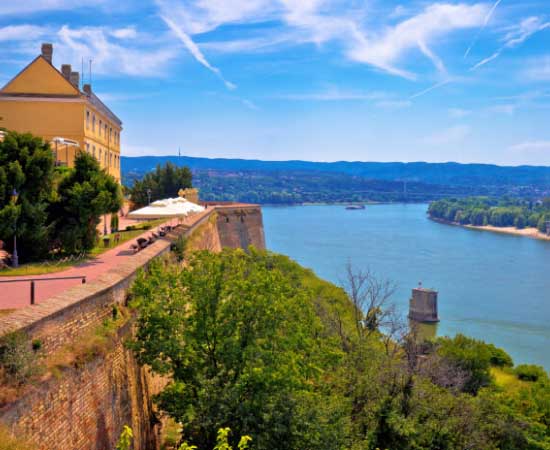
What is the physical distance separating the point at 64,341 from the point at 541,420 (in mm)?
18220

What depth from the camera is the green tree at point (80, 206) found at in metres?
17.5

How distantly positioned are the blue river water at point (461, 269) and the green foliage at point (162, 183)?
17019 millimetres

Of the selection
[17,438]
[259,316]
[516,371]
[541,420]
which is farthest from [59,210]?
[516,371]

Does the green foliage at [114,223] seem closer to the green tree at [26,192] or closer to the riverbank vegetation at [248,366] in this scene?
the green tree at [26,192]

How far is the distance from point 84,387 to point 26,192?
9212 millimetres

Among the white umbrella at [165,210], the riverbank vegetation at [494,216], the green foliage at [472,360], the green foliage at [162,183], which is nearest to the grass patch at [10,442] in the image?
the green foliage at [472,360]

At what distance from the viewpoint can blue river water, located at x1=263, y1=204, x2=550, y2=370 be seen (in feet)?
153

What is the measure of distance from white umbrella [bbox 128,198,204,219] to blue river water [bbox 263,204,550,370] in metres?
19.4

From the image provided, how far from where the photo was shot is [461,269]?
234 ft

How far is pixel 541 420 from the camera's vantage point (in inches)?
821

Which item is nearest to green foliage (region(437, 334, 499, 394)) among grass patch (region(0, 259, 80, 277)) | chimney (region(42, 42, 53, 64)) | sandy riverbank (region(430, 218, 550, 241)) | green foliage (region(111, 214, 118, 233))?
green foliage (region(111, 214, 118, 233))

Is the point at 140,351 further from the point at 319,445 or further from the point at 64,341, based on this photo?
the point at 319,445

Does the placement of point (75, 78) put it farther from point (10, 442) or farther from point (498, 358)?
point (10, 442)

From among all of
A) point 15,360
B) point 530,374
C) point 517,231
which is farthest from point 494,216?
point 15,360
